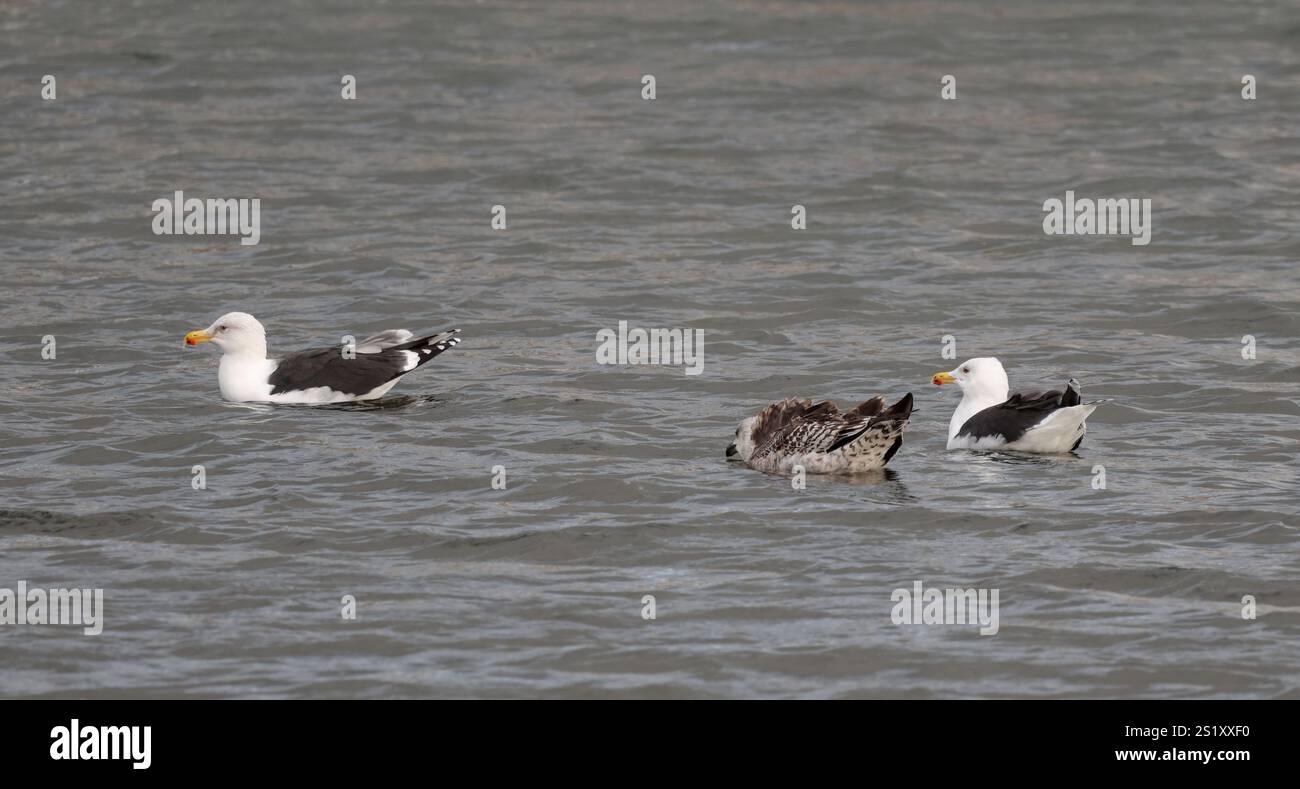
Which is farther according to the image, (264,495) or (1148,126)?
(1148,126)

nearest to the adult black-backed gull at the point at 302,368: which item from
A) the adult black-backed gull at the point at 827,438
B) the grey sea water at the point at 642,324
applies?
the grey sea water at the point at 642,324

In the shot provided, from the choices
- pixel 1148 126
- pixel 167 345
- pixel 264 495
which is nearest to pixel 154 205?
pixel 167 345

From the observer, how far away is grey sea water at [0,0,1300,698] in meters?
9.41

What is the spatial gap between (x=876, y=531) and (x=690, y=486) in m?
1.45

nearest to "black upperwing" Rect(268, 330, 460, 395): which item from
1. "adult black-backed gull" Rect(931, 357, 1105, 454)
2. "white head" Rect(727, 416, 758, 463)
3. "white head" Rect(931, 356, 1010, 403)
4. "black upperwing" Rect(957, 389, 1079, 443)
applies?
"white head" Rect(727, 416, 758, 463)

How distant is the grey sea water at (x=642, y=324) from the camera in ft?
30.9

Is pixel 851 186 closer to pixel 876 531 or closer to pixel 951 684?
pixel 876 531

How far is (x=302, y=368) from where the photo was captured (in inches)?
573

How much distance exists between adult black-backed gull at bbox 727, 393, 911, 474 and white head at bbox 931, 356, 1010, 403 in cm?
120

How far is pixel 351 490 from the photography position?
12.0 m

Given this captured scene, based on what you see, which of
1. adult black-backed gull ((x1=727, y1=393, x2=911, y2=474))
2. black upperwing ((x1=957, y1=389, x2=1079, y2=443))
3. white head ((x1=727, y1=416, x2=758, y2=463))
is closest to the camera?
adult black-backed gull ((x1=727, y1=393, x2=911, y2=474))

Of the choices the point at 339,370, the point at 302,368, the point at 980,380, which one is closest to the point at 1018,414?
the point at 980,380

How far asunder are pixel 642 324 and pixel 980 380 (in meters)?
4.16

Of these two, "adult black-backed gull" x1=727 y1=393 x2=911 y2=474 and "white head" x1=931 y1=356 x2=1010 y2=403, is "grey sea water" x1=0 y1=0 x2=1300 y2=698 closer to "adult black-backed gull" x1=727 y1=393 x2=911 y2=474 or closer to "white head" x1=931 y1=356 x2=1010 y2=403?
"adult black-backed gull" x1=727 y1=393 x2=911 y2=474
